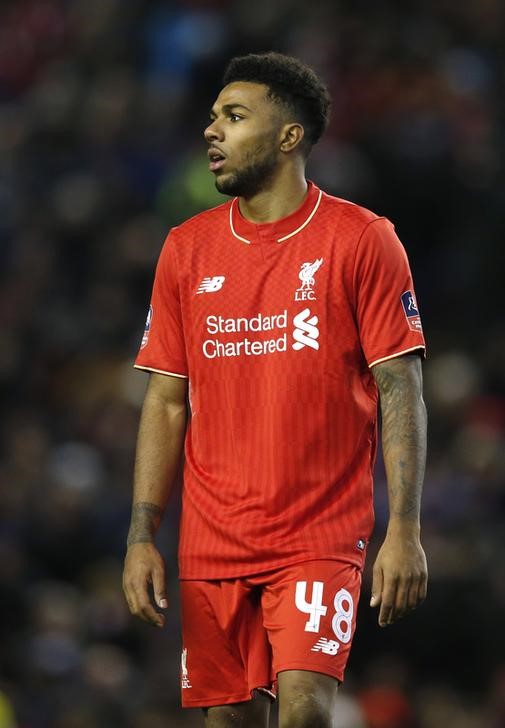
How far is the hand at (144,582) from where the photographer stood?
5383 mm

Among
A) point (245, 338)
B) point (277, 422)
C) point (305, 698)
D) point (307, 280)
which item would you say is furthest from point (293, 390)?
point (305, 698)

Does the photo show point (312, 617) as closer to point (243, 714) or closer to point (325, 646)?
point (325, 646)

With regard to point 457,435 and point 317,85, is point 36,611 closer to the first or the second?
point 457,435

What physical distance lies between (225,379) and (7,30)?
9301 mm

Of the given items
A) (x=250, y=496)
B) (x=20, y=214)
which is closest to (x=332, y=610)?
(x=250, y=496)

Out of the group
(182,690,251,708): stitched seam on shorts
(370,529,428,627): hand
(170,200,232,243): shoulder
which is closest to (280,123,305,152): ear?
(170,200,232,243): shoulder

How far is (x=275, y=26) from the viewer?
13.1 metres

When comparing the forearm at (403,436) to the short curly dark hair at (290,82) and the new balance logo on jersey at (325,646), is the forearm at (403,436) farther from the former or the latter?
the short curly dark hair at (290,82)

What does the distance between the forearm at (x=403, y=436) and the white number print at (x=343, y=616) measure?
291 mm

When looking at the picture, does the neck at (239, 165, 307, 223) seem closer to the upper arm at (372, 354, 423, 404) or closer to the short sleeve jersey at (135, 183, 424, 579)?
the short sleeve jersey at (135, 183, 424, 579)

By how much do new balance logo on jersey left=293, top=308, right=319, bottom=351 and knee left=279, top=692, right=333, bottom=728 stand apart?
1068 millimetres

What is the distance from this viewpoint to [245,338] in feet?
18.0

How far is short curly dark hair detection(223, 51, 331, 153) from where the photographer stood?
5.64 meters

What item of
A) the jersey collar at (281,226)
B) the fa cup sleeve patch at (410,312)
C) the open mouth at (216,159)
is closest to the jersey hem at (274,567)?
the fa cup sleeve patch at (410,312)
